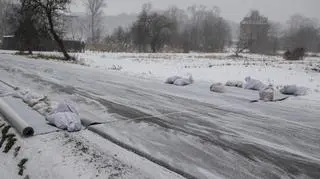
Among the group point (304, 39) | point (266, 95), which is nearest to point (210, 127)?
point (266, 95)

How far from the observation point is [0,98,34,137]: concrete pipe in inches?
194

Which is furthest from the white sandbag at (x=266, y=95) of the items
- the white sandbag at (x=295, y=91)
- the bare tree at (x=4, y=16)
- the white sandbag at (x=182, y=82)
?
the bare tree at (x=4, y=16)

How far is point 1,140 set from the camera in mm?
5004

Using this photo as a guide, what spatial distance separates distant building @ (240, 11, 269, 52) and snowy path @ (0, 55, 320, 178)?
6157 cm

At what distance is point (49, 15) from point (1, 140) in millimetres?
18917

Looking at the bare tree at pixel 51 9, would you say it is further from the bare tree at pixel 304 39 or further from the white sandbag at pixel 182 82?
the bare tree at pixel 304 39

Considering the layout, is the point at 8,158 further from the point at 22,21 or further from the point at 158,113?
the point at 22,21

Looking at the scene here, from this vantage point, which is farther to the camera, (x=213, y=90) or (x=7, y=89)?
(x=213, y=90)

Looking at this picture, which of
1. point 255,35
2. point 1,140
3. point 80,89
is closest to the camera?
point 1,140

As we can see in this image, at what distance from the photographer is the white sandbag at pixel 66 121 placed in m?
5.24

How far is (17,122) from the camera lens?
522 cm

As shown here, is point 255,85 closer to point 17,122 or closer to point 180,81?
point 180,81

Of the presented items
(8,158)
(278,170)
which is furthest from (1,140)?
(278,170)

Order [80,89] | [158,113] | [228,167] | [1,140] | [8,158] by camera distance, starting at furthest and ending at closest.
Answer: [80,89] → [158,113] → [1,140] → [8,158] → [228,167]
